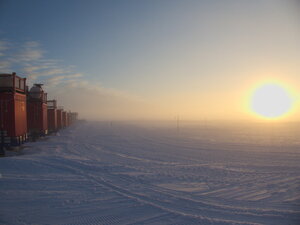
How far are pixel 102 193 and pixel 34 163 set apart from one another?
5.55 meters

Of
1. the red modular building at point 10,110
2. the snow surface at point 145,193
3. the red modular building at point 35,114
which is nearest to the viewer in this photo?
the snow surface at point 145,193

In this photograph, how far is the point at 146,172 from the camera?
385 inches

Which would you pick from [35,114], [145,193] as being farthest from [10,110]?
[145,193]

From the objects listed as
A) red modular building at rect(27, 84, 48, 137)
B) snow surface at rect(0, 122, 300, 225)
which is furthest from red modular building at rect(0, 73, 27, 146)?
red modular building at rect(27, 84, 48, 137)

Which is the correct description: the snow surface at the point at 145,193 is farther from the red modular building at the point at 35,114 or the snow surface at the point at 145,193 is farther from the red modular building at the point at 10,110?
the red modular building at the point at 35,114

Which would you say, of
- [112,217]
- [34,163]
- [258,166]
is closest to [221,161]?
[258,166]

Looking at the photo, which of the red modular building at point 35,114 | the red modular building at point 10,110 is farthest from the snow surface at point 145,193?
the red modular building at point 35,114

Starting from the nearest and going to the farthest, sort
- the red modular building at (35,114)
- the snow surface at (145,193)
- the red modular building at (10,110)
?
1. the snow surface at (145,193)
2. the red modular building at (10,110)
3. the red modular building at (35,114)

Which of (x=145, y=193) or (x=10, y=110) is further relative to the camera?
(x=10, y=110)

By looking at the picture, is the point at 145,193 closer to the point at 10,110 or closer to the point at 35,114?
the point at 10,110

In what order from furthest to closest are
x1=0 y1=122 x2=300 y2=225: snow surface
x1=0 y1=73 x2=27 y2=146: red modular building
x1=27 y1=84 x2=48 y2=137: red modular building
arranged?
x1=27 y1=84 x2=48 y2=137: red modular building
x1=0 y1=73 x2=27 y2=146: red modular building
x1=0 y1=122 x2=300 y2=225: snow surface

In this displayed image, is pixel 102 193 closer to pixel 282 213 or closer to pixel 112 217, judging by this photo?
pixel 112 217

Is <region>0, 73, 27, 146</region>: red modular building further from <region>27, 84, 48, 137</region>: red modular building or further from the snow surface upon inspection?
<region>27, 84, 48, 137</region>: red modular building

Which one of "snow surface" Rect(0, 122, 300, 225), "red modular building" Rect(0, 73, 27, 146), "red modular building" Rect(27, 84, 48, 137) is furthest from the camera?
"red modular building" Rect(27, 84, 48, 137)
